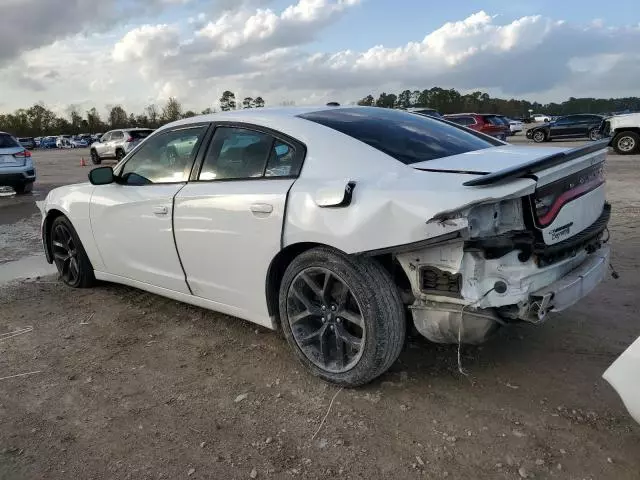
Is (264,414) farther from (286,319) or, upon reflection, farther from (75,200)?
(75,200)

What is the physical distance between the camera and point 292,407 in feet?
9.95

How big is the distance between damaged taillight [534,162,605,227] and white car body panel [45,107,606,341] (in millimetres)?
42

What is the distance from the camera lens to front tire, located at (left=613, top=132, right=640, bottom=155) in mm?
17141

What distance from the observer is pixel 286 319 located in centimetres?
334

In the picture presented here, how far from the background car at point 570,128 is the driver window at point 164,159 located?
922 inches

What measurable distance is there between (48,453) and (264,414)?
1058mm

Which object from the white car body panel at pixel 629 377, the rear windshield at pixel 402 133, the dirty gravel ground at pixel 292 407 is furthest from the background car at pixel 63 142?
the white car body panel at pixel 629 377

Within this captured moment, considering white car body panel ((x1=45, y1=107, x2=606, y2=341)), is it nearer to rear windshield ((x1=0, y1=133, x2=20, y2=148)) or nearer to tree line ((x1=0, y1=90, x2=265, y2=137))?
rear windshield ((x1=0, y1=133, x2=20, y2=148))

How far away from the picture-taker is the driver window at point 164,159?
3916 mm

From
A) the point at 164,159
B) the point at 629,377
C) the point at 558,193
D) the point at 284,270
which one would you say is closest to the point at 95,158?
the point at 164,159

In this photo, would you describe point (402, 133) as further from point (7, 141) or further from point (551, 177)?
point (7, 141)

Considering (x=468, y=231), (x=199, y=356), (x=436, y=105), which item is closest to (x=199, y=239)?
(x=199, y=356)

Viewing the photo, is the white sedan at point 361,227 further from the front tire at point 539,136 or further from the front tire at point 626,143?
the front tire at point 539,136

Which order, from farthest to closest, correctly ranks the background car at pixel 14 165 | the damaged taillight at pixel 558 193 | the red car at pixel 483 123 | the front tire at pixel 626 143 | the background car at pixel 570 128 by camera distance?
1. the background car at pixel 570 128
2. the red car at pixel 483 123
3. the front tire at pixel 626 143
4. the background car at pixel 14 165
5. the damaged taillight at pixel 558 193
